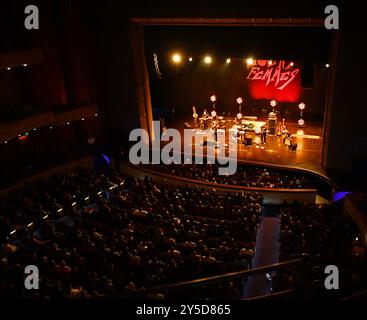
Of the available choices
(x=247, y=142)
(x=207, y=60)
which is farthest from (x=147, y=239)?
(x=207, y=60)

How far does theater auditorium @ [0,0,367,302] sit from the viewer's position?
32.5 feet

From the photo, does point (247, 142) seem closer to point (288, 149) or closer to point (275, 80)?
point (288, 149)

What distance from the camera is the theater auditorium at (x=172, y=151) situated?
32.5 ft

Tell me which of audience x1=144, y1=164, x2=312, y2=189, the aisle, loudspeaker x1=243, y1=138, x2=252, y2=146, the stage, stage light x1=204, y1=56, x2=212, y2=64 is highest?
stage light x1=204, y1=56, x2=212, y2=64

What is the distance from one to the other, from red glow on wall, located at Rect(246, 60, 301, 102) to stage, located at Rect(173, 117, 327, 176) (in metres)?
1.79

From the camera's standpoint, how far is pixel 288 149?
764 inches

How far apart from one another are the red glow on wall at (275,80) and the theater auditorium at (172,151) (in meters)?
0.08

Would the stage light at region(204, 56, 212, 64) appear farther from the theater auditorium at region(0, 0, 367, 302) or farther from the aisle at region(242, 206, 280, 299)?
the aisle at region(242, 206, 280, 299)

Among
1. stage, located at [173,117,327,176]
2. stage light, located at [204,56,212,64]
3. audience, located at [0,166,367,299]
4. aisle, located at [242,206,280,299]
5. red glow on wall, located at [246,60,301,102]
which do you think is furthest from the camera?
stage light, located at [204,56,212,64]

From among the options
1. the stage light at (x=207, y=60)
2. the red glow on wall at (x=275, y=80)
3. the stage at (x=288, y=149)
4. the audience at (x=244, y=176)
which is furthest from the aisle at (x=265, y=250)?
the stage light at (x=207, y=60)

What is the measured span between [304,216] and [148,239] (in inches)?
188

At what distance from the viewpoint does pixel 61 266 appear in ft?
31.5

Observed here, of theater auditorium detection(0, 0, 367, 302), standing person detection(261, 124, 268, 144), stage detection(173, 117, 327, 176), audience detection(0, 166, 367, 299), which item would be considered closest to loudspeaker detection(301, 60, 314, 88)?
theater auditorium detection(0, 0, 367, 302)

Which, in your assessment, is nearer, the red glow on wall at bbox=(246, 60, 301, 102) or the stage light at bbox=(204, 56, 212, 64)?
the red glow on wall at bbox=(246, 60, 301, 102)
